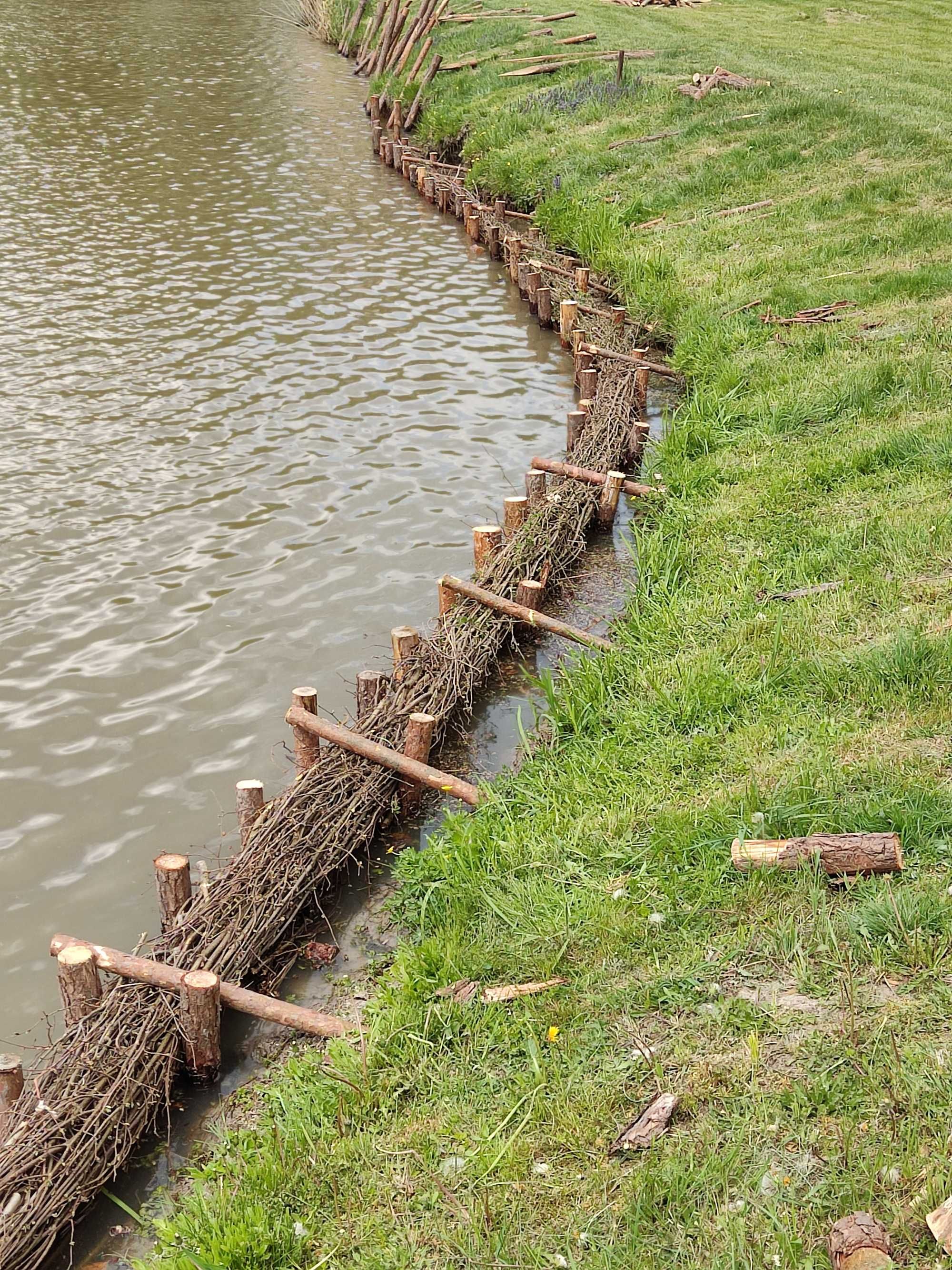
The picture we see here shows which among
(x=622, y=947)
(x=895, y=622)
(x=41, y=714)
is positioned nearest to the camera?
(x=622, y=947)

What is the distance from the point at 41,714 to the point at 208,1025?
3.21m

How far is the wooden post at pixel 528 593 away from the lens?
8141 millimetres

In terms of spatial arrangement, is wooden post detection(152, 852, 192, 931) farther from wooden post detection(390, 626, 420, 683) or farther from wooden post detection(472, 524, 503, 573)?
wooden post detection(472, 524, 503, 573)

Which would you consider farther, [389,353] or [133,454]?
[389,353]

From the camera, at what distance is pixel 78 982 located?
16.5 ft

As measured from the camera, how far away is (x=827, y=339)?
10742mm

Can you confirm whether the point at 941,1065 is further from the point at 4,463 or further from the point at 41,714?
the point at 4,463

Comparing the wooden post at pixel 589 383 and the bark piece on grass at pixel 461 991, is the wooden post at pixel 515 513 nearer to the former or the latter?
the wooden post at pixel 589 383

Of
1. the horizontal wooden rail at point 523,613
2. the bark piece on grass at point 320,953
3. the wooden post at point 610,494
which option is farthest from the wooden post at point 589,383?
the bark piece on grass at point 320,953

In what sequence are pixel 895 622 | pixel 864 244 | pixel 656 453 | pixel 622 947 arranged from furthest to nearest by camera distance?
pixel 864 244, pixel 656 453, pixel 895 622, pixel 622 947

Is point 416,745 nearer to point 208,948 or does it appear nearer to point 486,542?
point 208,948

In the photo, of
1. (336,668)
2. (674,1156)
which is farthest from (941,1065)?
(336,668)

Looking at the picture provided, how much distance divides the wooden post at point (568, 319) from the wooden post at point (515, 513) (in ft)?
17.1

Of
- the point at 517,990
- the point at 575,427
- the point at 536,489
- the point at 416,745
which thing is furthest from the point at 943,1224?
the point at 575,427
